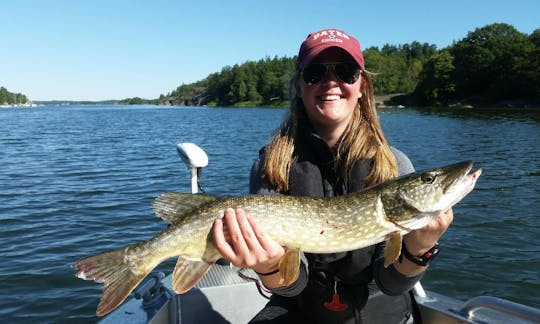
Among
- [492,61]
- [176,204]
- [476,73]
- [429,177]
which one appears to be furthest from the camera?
[476,73]

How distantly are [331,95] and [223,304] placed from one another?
207cm

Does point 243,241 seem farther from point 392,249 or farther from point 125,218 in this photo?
point 125,218

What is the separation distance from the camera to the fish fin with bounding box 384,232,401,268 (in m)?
2.47

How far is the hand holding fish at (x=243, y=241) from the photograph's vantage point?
2490mm

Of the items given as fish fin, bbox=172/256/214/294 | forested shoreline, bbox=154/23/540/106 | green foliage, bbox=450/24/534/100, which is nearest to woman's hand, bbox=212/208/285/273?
fish fin, bbox=172/256/214/294

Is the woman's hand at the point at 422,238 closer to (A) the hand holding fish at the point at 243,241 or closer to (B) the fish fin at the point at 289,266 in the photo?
(B) the fish fin at the point at 289,266

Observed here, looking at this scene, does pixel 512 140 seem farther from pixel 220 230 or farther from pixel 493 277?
pixel 220 230

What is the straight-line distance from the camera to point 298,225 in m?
2.58

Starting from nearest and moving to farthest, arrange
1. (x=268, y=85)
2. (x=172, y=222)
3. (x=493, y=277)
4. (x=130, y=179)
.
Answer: (x=172, y=222), (x=493, y=277), (x=130, y=179), (x=268, y=85)

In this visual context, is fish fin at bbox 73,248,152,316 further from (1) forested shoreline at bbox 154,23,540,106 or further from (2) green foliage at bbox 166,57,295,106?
(2) green foliage at bbox 166,57,295,106

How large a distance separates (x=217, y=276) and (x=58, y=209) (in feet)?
24.7

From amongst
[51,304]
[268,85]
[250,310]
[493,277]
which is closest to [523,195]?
[493,277]

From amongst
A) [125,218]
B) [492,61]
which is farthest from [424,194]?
[492,61]

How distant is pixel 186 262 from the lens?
2.62 meters
